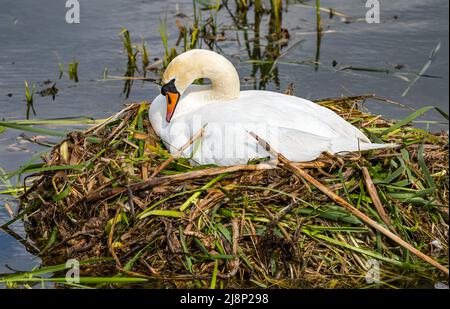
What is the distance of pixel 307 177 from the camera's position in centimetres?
726

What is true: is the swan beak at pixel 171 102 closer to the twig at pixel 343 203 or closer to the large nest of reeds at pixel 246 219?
the large nest of reeds at pixel 246 219

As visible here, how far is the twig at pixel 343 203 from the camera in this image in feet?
22.7

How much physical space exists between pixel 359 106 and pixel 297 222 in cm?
215

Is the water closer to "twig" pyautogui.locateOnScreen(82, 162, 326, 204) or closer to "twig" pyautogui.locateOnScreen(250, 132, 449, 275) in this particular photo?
"twig" pyautogui.locateOnScreen(82, 162, 326, 204)

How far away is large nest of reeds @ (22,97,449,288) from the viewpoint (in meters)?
7.07

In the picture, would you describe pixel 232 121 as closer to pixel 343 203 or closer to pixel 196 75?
pixel 196 75

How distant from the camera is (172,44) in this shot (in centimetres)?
1135

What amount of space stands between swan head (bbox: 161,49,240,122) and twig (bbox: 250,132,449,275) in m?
0.69

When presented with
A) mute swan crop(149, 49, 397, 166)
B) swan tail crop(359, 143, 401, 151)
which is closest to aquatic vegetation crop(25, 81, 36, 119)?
mute swan crop(149, 49, 397, 166)

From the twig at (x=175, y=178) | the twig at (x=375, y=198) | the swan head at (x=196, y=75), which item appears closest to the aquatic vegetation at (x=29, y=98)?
the swan head at (x=196, y=75)

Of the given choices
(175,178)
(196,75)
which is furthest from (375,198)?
(196,75)

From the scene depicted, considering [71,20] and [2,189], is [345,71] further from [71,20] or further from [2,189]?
[2,189]

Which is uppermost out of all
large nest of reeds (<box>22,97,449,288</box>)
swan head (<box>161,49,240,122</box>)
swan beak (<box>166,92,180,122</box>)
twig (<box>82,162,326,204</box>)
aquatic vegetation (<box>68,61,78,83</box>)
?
swan head (<box>161,49,240,122</box>)

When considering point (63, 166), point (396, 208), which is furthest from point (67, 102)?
point (396, 208)
